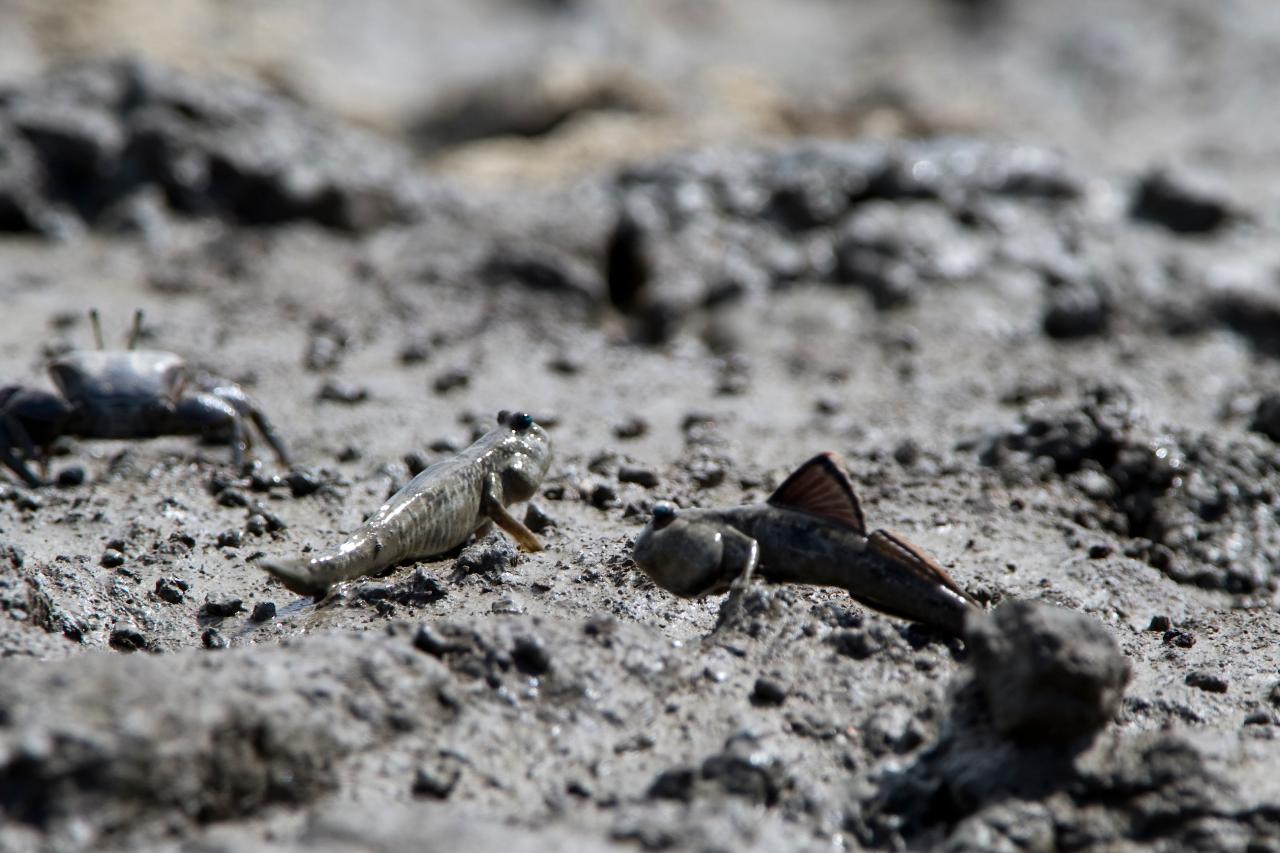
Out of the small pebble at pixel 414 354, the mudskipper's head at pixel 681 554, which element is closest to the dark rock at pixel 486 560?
the mudskipper's head at pixel 681 554

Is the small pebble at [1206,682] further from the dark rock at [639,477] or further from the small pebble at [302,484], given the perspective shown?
the small pebble at [302,484]

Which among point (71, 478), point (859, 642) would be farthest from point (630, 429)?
point (859, 642)

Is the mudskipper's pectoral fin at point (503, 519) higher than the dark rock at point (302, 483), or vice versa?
→ the mudskipper's pectoral fin at point (503, 519)

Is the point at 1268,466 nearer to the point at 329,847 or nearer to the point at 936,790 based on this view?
the point at 936,790

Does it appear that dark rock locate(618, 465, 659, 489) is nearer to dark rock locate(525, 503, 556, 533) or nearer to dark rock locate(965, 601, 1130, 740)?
dark rock locate(525, 503, 556, 533)

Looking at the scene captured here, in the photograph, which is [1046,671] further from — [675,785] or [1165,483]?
[1165,483]

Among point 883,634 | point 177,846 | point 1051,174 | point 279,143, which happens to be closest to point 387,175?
point 279,143
